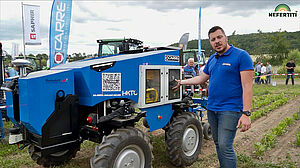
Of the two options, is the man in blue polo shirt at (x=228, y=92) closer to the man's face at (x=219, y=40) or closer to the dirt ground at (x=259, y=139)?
the man's face at (x=219, y=40)

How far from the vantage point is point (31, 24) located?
10734 millimetres

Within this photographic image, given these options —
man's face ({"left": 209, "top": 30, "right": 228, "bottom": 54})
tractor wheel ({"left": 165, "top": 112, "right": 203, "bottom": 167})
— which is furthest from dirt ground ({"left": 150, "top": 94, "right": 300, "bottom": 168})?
man's face ({"left": 209, "top": 30, "right": 228, "bottom": 54})

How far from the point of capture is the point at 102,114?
2975mm

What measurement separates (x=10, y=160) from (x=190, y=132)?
10.9ft

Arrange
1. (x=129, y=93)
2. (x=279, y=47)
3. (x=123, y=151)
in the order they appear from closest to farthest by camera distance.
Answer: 1. (x=123, y=151)
2. (x=129, y=93)
3. (x=279, y=47)

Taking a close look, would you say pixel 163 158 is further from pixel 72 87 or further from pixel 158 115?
pixel 72 87

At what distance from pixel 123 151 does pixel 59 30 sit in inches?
340

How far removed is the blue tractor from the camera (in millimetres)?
2469

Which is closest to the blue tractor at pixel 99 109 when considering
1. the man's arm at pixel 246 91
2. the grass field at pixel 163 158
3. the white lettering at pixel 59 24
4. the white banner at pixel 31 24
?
the grass field at pixel 163 158

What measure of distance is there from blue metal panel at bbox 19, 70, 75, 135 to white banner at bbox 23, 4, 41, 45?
9.71 m

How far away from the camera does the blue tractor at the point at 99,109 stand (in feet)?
8.10

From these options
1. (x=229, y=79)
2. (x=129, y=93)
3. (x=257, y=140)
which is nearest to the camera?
(x=229, y=79)

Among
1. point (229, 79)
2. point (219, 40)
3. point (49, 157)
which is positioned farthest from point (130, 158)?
point (219, 40)

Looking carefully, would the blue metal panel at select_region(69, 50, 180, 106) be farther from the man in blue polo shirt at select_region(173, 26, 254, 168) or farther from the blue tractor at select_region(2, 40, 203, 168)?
the man in blue polo shirt at select_region(173, 26, 254, 168)
